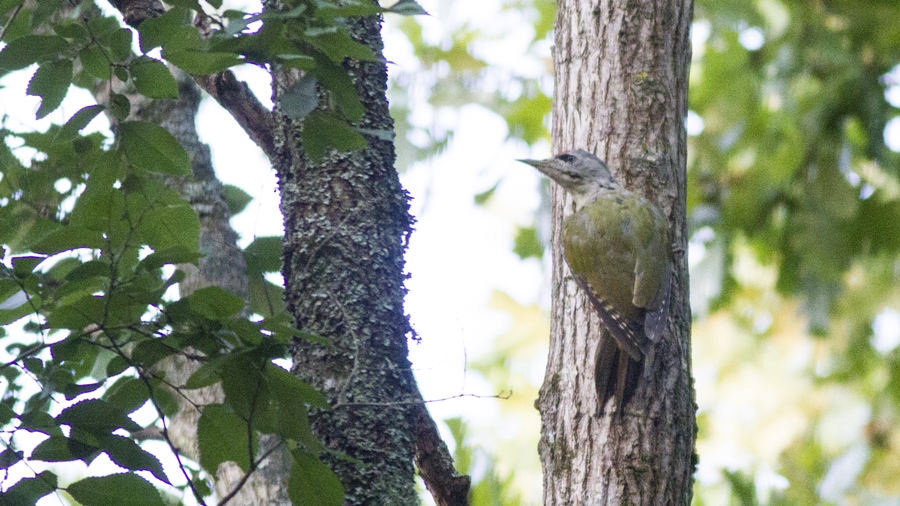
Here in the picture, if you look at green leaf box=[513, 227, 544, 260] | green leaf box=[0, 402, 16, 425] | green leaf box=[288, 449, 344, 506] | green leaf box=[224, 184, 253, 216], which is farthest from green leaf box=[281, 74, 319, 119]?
green leaf box=[513, 227, 544, 260]

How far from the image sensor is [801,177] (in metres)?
7.54

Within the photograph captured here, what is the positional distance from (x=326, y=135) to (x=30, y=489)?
3.19ft

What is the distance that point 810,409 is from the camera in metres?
9.80

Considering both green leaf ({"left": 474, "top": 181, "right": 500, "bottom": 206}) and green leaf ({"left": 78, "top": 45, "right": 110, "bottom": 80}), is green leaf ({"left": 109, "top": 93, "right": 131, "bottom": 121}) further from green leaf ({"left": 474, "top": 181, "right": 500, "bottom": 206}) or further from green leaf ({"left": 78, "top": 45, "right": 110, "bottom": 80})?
green leaf ({"left": 474, "top": 181, "right": 500, "bottom": 206})

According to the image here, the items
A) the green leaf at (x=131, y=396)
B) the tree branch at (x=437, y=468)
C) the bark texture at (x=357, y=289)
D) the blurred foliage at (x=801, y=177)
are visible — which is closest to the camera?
the green leaf at (x=131, y=396)

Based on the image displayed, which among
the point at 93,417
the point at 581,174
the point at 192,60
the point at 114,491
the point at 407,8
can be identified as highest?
the point at 581,174

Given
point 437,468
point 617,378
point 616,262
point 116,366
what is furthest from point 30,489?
point 616,262

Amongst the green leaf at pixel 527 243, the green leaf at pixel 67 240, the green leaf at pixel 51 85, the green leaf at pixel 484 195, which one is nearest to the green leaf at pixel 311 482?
the green leaf at pixel 67 240

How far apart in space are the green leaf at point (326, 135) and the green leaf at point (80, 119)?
49 cm

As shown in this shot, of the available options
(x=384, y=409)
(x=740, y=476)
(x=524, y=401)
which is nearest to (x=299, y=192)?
(x=384, y=409)

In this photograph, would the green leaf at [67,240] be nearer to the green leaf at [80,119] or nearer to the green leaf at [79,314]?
the green leaf at [79,314]

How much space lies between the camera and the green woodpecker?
325cm

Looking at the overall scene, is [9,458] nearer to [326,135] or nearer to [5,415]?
[5,415]

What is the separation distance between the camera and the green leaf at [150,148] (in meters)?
2.26
